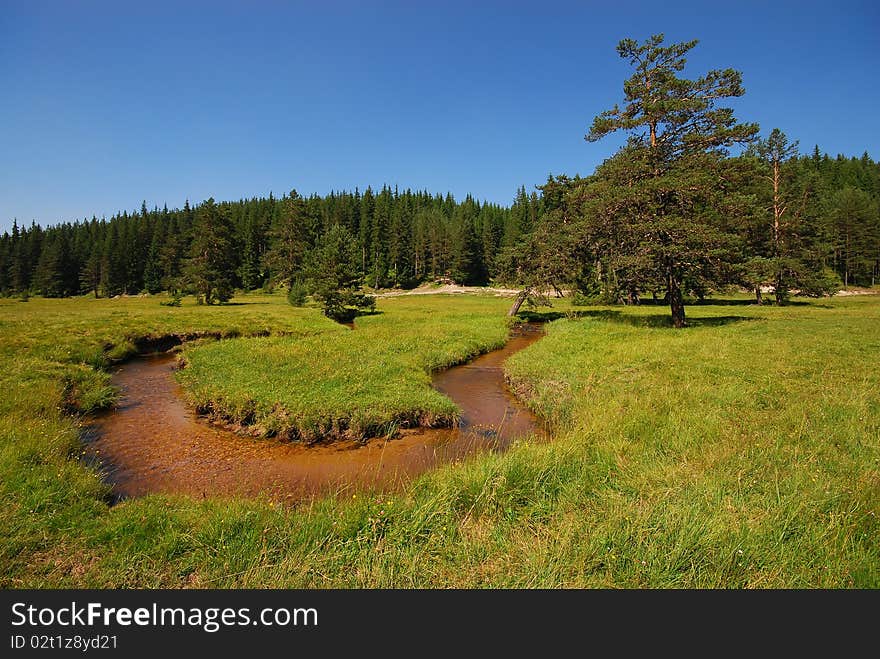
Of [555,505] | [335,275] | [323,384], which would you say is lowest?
[555,505]

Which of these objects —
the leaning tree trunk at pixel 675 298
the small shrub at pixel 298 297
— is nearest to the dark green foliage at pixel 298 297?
the small shrub at pixel 298 297

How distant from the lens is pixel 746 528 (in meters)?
4.75

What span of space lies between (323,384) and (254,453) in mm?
3814

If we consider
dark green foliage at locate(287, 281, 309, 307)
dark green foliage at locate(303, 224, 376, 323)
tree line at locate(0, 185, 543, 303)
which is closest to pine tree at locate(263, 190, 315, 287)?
tree line at locate(0, 185, 543, 303)

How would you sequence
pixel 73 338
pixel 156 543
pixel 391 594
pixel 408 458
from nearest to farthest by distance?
pixel 391 594, pixel 156 543, pixel 408 458, pixel 73 338

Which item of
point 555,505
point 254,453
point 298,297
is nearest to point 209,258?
point 298,297

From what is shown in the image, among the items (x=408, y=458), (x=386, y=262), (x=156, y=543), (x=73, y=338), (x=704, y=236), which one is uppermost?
(x=386, y=262)

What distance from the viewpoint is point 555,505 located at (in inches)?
240

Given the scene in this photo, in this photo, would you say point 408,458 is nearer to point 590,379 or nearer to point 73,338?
point 590,379

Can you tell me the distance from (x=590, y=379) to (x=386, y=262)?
84078mm

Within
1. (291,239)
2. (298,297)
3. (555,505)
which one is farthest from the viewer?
(291,239)

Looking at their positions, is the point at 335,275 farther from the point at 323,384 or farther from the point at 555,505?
the point at 555,505

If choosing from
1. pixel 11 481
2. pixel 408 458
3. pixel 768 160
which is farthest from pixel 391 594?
pixel 768 160

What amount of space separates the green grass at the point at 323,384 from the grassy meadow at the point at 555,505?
0.49 feet
